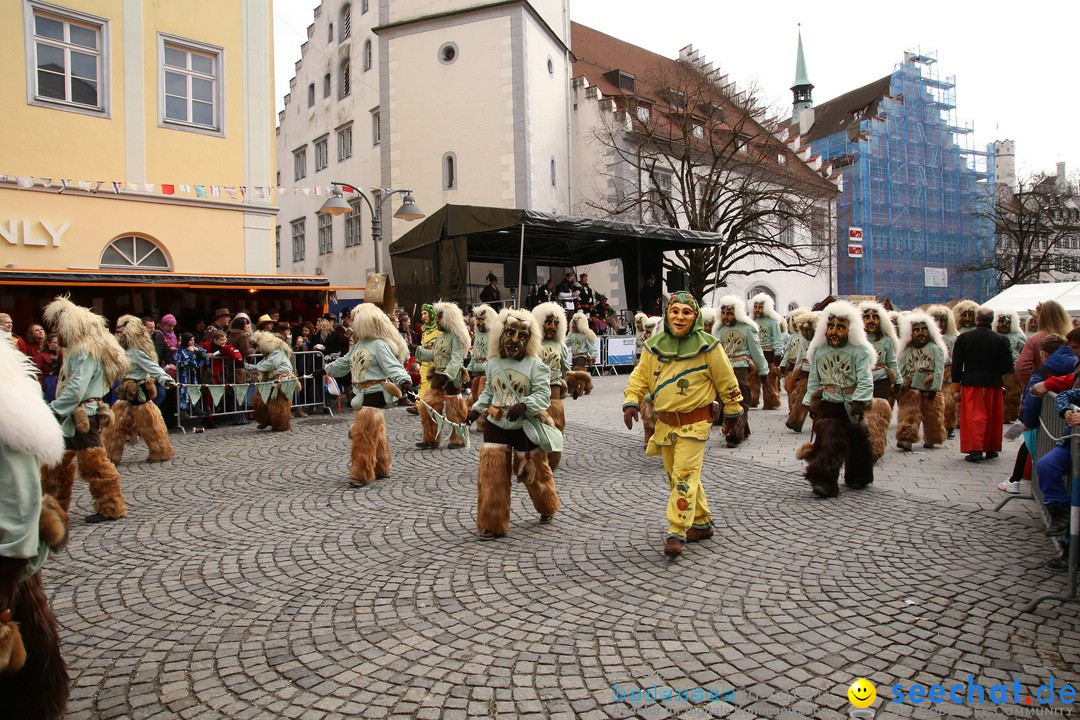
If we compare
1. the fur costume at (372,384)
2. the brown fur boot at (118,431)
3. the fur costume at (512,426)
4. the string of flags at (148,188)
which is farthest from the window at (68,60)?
the fur costume at (512,426)

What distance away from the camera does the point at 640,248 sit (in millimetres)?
23250

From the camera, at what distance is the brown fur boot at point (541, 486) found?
5918mm

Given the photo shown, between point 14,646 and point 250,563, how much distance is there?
2.70 m

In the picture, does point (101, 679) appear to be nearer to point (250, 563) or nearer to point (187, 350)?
point (250, 563)

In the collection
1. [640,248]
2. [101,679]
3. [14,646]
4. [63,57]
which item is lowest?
[101,679]

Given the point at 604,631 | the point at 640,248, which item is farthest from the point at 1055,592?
the point at 640,248

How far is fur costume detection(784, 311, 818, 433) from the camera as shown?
33.1 ft

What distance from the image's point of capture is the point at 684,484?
5258mm

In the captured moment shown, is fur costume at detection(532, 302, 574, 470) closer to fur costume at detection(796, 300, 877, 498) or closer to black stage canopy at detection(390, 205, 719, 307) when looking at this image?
fur costume at detection(796, 300, 877, 498)

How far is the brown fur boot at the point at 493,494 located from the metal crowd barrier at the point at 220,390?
24.1 ft

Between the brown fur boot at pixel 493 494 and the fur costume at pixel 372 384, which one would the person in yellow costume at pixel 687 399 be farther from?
the fur costume at pixel 372 384

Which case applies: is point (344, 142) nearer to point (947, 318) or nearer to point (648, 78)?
point (648, 78)

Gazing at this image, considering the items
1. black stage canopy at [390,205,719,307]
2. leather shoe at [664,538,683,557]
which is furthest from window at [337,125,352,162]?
leather shoe at [664,538,683,557]

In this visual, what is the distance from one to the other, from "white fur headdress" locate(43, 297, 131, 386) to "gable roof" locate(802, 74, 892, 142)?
50.3m
